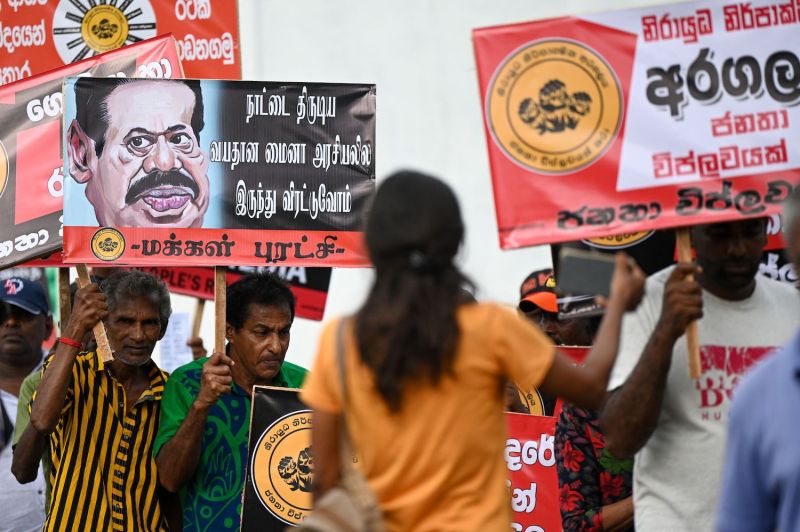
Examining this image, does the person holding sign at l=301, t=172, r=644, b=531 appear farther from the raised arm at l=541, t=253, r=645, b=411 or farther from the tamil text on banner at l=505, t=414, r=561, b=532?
the tamil text on banner at l=505, t=414, r=561, b=532

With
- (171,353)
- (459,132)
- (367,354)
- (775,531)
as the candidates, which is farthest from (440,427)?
(459,132)

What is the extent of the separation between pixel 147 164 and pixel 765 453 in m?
3.13

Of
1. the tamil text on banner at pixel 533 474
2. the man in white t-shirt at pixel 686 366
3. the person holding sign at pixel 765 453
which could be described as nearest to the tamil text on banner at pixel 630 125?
the man in white t-shirt at pixel 686 366

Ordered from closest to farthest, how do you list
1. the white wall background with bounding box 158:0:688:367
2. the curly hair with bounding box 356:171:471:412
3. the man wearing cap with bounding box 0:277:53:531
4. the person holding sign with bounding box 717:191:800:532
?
the person holding sign with bounding box 717:191:800:532 → the curly hair with bounding box 356:171:471:412 → the man wearing cap with bounding box 0:277:53:531 → the white wall background with bounding box 158:0:688:367

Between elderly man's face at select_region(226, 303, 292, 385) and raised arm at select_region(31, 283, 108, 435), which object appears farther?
elderly man's face at select_region(226, 303, 292, 385)

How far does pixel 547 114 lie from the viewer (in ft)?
14.1

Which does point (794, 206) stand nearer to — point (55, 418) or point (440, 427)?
point (440, 427)

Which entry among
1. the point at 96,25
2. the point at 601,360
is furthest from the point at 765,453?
the point at 96,25

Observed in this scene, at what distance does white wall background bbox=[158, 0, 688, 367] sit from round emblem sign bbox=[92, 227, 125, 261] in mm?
4621

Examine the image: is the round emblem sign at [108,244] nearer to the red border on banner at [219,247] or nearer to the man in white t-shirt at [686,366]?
the red border on banner at [219,247]

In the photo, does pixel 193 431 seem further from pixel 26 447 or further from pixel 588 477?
pixel 588 477

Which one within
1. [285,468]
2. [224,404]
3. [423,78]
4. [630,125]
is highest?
[423,78]

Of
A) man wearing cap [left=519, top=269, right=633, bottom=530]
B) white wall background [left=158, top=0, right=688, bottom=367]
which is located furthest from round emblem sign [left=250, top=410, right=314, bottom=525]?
white wall background [left=158, top=0, right=688, bottom=367]

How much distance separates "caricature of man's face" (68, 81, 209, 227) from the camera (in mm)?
5410
